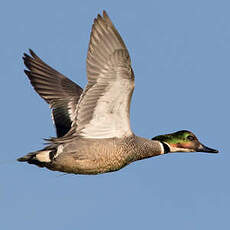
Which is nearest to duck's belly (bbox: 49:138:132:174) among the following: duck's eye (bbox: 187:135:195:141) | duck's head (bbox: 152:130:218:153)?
duck's head (bbox: 152:130:218:153)

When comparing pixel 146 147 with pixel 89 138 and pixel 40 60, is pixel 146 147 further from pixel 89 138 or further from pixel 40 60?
pixel 40 60

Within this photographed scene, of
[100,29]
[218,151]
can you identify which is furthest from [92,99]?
[218,151]

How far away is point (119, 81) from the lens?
7559mm

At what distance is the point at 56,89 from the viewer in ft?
32.7

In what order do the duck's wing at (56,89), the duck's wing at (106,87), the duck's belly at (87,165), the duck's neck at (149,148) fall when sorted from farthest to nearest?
the duck's wing at (56,89)
the duck's neck at (149,148)
the duck's belly at (87,165)
the duck's wing at (106,87)

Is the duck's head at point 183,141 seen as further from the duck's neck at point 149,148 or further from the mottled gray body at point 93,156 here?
the mottled gray body at point 93,156

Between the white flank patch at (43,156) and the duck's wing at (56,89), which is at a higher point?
the duck's wing at (56,89)

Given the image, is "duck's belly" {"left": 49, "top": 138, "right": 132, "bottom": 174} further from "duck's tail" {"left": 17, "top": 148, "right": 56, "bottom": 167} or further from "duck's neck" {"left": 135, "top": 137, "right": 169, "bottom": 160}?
"duck's neck" {"left": 135, "top": 137, "right": 169, "bottom": 160}

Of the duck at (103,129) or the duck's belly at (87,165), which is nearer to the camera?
the duck at (103,129)

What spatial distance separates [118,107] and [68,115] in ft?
5.89

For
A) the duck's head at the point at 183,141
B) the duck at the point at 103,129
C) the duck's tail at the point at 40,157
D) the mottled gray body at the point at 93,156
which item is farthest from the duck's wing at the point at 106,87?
the duck's head at the point at 183,141

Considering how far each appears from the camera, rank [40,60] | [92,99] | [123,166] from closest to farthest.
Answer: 1. [92,99]
2. [123,166]
3. [40,60]

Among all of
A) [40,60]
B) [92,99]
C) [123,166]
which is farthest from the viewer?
[40,60]

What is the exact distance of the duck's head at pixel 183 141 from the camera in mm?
9039
